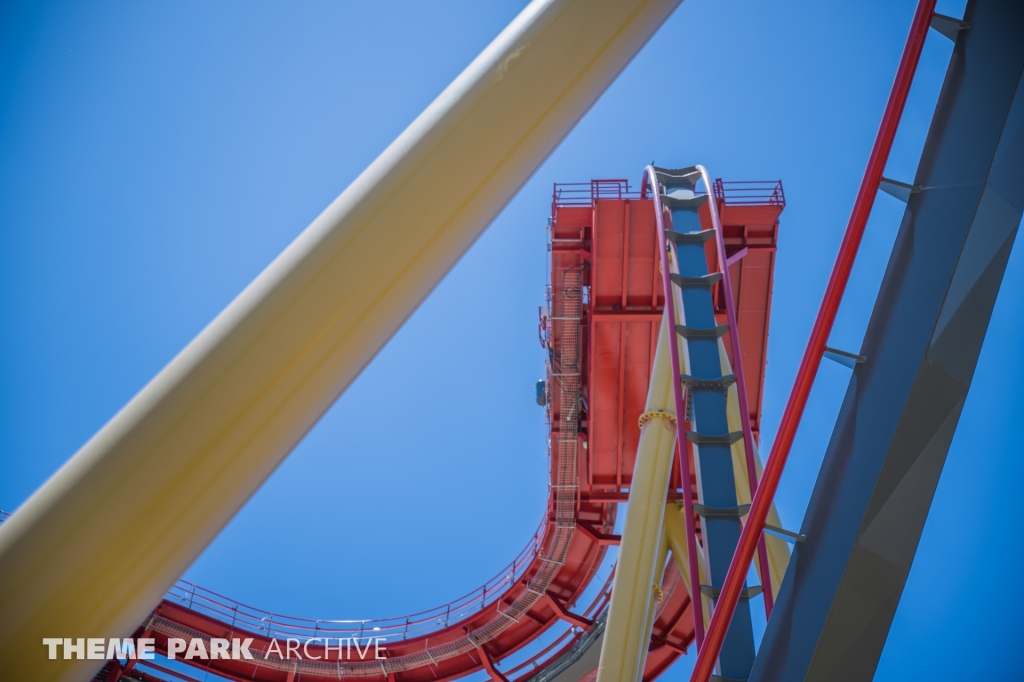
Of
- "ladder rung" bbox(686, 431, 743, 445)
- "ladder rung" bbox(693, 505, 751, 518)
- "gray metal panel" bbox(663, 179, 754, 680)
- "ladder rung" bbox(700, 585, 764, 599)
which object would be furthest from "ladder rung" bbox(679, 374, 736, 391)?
"ladder rung" bbox(700, 585, 764, 599)

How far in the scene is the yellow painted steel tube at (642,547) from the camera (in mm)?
7543

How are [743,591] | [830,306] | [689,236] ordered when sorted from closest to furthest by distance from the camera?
[830,306], [743,591], [689,236]

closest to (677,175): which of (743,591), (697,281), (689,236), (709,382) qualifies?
(689,236)

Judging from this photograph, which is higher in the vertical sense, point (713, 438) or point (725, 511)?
point (713, 438)

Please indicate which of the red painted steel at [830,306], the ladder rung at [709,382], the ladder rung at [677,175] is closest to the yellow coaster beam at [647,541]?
the ladder rung at [709,382]

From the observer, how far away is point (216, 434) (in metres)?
1.40

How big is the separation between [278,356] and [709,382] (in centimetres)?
674

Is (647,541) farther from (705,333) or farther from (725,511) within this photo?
(705,333)

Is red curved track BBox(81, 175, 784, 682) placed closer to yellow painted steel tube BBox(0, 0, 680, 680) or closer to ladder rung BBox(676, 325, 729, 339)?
ladder rung BBox(676, 325, 729, 339)

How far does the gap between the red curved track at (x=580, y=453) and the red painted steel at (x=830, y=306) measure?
7.65m

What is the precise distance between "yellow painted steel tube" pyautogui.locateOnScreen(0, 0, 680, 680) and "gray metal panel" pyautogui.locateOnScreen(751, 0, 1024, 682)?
1.93 meters

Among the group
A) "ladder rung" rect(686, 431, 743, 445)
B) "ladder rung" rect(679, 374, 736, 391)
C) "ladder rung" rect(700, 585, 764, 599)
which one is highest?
"ladder rung" rect(679, 374, 736, 391)

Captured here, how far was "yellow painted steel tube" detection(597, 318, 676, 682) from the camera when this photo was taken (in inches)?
297

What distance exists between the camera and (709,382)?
770cm
